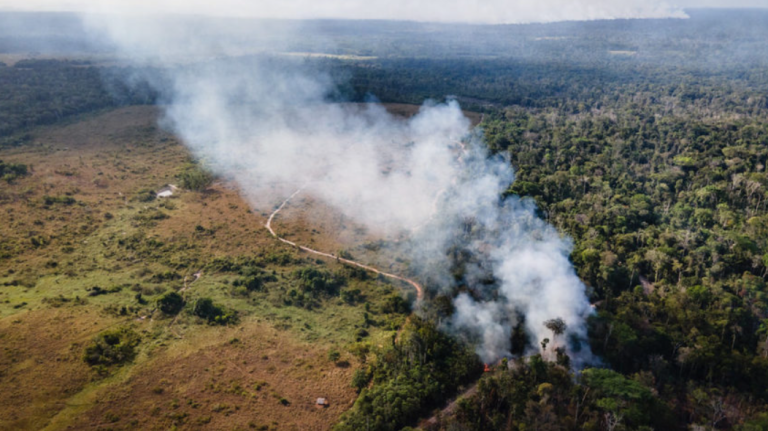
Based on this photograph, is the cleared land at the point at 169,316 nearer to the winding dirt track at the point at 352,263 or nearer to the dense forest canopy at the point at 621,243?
the winding dirt track at the point at 352,263

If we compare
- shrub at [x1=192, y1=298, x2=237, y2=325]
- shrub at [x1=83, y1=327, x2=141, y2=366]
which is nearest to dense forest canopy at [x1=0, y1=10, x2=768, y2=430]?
shrub at [x1=192, y1=298, x2=237, y2=325]

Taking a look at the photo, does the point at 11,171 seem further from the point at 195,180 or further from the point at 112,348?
the point at 112,348

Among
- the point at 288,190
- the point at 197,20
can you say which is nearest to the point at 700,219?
the point at 288,190

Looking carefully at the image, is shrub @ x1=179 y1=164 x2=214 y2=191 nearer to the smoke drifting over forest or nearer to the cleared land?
the cleared land

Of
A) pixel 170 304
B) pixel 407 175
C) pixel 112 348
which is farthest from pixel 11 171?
pixel 407 175

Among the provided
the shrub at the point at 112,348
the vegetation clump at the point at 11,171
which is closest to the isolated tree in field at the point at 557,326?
the shrub at the point at 112,348

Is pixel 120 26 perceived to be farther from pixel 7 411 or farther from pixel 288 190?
pixel 7 411

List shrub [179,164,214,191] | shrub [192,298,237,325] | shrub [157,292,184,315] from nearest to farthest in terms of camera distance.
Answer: shrub [192,298,237,325] < shrub [157,292,184,315] < shrub [179,164,214,191]
